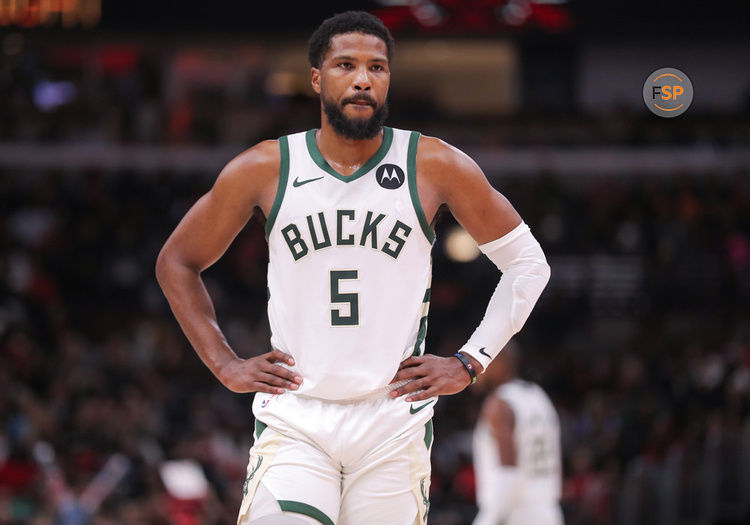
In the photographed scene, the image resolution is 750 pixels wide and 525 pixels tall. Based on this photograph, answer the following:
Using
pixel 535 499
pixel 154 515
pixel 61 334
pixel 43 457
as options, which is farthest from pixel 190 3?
pixel 535 499

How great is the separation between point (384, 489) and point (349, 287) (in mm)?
686

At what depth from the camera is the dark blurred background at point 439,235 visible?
11023mm

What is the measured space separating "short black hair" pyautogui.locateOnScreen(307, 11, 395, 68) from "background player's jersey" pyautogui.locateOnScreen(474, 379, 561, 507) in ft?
12.4

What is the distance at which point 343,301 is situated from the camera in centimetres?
359

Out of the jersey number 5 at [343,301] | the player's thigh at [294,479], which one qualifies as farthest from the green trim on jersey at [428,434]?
the jersey number 5 at [343,301]

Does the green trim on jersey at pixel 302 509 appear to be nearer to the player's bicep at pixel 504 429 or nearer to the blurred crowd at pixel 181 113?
the player's bicep at pixel 504 429

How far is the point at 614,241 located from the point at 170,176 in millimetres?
7161

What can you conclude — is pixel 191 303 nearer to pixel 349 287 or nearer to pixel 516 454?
pixel 349 287

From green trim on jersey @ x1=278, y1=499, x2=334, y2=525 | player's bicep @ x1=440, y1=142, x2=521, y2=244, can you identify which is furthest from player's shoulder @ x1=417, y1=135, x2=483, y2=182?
green trim on jersey @ x1=278, y1=499, x2=334, y2=525

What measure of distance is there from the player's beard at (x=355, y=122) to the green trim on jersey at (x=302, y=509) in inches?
49.8

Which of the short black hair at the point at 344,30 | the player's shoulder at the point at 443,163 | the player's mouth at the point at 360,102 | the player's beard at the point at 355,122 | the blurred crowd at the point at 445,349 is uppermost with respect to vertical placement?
the short black hair at the point at 344,30

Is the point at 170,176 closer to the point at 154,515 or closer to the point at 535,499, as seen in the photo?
the point at 154,515

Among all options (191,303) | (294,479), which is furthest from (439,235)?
(294,479)

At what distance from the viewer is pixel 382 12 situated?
15.0 metres
